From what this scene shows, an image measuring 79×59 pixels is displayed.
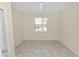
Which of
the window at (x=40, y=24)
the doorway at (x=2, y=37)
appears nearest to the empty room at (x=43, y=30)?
the window at (x=40, y=24)

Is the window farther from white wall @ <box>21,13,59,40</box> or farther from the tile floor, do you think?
the tile floor

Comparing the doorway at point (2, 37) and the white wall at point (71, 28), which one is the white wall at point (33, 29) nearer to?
the white wall at point (71, 28)

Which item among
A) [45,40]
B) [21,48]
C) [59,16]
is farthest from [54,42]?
[21,48]

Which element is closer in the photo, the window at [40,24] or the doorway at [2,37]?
the doorway at [2,37]

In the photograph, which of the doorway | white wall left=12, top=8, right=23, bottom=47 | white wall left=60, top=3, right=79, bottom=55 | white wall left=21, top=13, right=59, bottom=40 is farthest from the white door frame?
white wall left=60, top=3, right=79, bottom=55

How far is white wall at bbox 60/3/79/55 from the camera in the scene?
7.06 ft

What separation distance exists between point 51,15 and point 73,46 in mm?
966

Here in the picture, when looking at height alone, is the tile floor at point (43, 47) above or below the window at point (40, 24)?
below

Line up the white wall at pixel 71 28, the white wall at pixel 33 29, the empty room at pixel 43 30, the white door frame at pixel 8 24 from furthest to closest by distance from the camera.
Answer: the white wall at pixel 71 28, the white wall at pixel 33 29, the empty room at pixel 43 30, the white door frame at pixel 8 24

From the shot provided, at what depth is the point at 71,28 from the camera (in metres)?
2.33

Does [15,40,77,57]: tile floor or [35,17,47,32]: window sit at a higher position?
[35,17,47,32]: window

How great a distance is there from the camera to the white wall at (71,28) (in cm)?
215

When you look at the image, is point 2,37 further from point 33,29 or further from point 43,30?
point 43,30

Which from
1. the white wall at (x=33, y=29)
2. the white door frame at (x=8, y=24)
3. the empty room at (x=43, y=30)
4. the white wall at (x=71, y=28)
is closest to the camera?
the white door frame at (x=8, y=24)
